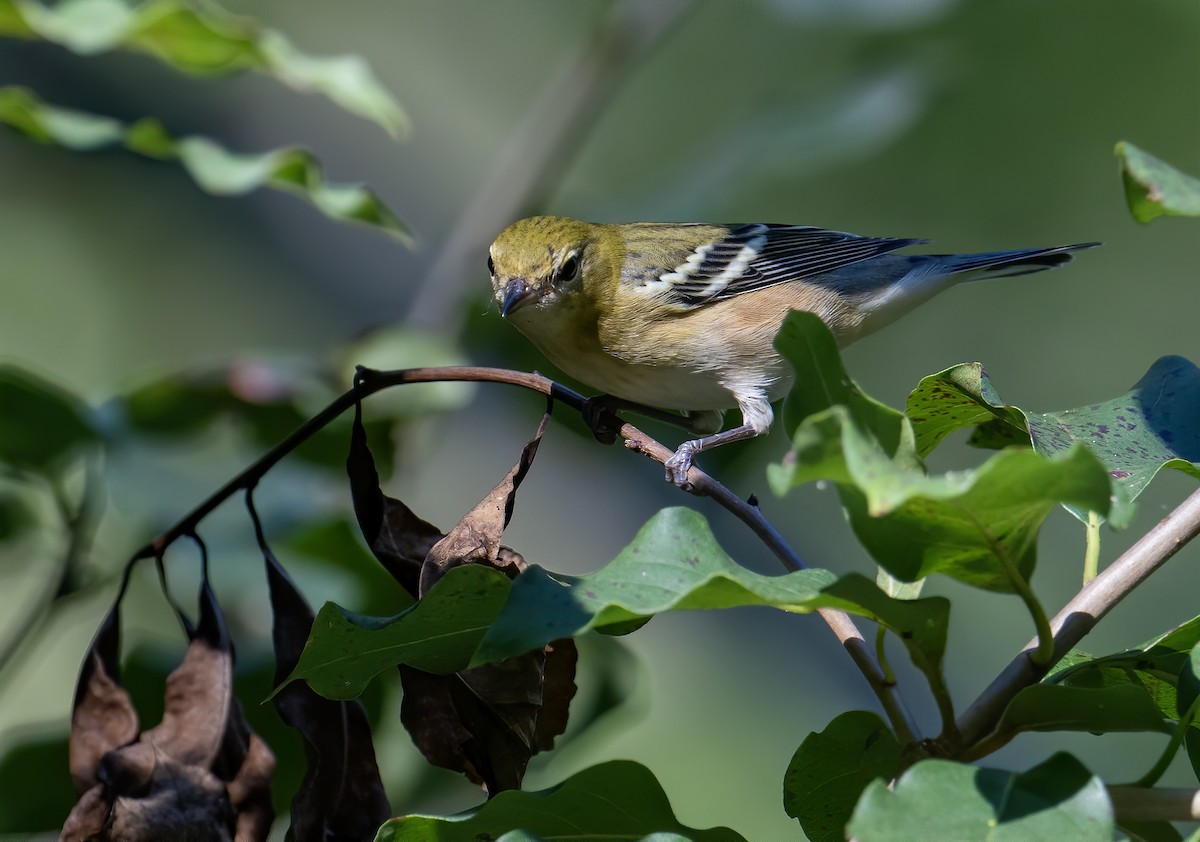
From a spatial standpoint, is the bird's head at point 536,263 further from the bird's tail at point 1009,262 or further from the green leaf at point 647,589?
the green leaf at point 647,589

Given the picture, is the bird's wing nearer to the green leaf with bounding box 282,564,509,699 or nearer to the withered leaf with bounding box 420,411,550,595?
the withered leaf with bounding box 420,411,550,595

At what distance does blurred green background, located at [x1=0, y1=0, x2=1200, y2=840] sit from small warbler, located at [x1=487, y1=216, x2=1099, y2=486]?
0.22 m

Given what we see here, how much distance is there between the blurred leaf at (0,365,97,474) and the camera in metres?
2.04

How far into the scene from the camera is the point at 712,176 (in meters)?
3.61

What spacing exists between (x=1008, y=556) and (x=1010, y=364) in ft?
22.1

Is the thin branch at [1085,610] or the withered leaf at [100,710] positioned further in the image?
the withered leaf at [100,710]

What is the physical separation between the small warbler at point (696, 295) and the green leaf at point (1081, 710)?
52.8 inches

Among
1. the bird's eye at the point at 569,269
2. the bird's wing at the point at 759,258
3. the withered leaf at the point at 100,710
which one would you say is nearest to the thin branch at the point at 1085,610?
the withered leaf at the point at 100,710

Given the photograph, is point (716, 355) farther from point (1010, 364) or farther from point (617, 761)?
point (1010, 364)

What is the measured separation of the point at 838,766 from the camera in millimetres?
1288

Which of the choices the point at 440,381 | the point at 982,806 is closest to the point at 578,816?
the point at 982,806

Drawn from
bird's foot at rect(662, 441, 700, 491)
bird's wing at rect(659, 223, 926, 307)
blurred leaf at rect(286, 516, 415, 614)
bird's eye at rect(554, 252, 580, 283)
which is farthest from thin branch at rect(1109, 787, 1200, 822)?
bird's wing at rect(659, 223, 926, 307)

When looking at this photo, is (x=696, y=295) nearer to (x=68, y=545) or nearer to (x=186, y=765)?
(x=68, y=545)

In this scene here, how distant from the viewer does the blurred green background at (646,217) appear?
3275mm
